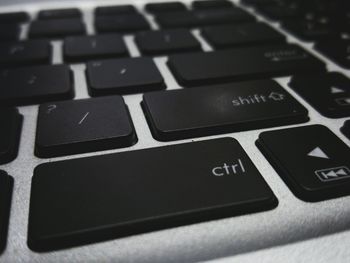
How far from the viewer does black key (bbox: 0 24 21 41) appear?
1.42 feet

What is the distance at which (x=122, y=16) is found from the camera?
1.62 ft

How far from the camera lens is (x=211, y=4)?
562 mm

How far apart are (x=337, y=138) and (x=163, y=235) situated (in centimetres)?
16

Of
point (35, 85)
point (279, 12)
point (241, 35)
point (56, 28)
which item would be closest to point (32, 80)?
point (35, 85)

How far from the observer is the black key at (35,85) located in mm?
314

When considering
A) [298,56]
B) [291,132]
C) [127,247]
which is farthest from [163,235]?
[298,56]

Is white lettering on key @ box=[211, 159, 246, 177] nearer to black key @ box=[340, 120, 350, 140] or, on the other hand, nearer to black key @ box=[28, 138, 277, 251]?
black key @ box=[28, 138, 277, 251]

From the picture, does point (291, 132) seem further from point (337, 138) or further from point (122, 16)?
point (122, 16)

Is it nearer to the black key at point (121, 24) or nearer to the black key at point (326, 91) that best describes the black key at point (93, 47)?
the black key at point (121, 24)

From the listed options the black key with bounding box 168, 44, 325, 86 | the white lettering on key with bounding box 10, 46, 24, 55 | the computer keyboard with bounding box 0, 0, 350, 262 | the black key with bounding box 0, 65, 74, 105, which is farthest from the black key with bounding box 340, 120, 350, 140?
the white lettering on key with bounding box 10, 46, 24, 55

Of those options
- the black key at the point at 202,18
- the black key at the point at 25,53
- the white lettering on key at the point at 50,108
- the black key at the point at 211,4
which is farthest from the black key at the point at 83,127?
the black key at the point at 211,4

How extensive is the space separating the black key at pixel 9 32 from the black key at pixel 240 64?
21 cm

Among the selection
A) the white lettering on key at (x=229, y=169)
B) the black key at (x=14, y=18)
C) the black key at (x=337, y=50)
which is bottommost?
the white lettering on key at (x=229, y=169)

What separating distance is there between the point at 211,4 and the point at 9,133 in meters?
0.40
